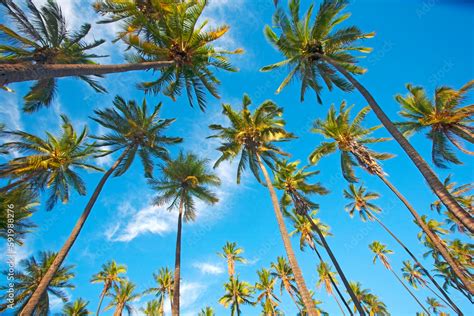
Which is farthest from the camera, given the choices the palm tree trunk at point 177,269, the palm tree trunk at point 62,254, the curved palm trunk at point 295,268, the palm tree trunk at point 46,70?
the palm tree trunk at point 177,269

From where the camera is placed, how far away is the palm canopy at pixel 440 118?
16.9m

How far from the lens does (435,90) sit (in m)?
17.6

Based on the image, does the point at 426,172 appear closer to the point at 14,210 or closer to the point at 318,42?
the point at 318,42

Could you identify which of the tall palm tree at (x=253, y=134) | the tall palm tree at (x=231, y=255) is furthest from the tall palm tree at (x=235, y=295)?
the tall palm tree at (x=253, y=134)

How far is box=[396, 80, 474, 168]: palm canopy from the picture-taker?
16875 millimetres

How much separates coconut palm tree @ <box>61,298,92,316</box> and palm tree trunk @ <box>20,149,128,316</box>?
25336 mm

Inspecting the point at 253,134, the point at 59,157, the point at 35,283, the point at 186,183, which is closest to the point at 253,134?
the point at 253,134

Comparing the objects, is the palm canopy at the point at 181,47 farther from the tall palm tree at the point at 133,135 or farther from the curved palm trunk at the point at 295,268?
the curved palm trunk at the point at 295,268

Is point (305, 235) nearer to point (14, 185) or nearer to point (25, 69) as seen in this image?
point (14, 185)

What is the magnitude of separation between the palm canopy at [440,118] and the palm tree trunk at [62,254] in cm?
2441

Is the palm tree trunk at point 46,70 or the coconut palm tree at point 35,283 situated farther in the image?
the coconut palm tree at point 35,283

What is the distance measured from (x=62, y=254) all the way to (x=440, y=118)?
90.4 ft

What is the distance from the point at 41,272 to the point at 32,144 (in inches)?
635

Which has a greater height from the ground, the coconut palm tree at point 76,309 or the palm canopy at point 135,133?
the palm canopy at point 135,133
